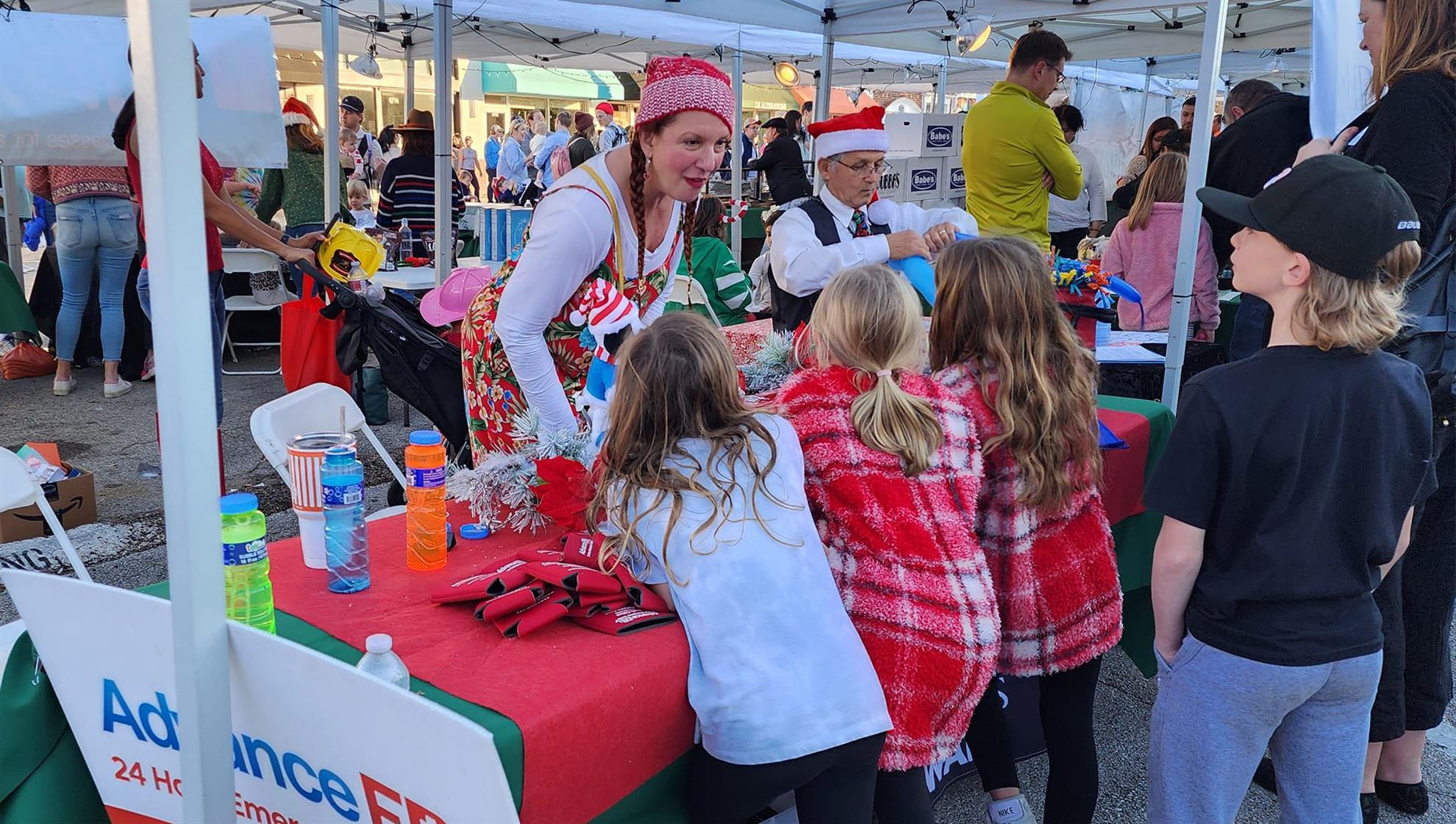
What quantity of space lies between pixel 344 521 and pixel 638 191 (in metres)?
1.00

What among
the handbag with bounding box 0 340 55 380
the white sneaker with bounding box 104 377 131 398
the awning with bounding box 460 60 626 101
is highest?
the awning with bounding box 460 60 626 101

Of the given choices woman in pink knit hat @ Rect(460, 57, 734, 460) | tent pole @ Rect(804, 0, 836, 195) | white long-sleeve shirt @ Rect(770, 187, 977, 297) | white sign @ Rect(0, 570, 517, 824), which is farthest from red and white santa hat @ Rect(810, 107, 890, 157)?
tent pole @ Rect(804, 0, 836, 195)

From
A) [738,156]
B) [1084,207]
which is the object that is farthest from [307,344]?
[738,156]

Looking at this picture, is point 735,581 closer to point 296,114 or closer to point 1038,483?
point 1038,483

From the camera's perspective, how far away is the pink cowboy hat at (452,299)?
3.65m

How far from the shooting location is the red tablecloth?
1.47 metres

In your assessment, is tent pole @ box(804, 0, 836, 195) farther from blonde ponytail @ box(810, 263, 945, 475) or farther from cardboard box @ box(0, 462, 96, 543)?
blonde ponytail @ box(810, 263, 945, 475)

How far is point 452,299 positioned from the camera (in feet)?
12.2

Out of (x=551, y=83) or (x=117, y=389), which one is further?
(x=551, y=83)

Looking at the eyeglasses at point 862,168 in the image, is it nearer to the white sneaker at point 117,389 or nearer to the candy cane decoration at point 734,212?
the white sneaker at point 117,389

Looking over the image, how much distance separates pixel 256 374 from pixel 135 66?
6040 millimetres

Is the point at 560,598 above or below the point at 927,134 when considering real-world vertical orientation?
below

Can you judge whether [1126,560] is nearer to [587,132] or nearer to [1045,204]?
[1045,204]

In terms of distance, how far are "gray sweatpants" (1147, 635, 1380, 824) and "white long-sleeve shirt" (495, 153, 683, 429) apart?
1326mm
